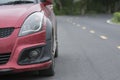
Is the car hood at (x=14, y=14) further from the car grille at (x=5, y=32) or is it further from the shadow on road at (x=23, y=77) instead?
the shadow on road at (x=23, y=77)

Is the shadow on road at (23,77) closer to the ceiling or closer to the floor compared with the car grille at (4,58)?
closer to the floor

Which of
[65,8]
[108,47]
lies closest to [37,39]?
[108,47]

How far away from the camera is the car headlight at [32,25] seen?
7.26 m

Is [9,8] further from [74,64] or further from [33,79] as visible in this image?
[74,64]

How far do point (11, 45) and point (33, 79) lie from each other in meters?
0.97

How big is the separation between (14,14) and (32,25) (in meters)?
0.34

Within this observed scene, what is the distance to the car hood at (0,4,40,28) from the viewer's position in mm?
7281

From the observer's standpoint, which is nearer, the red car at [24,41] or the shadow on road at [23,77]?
the red car at [24,41]

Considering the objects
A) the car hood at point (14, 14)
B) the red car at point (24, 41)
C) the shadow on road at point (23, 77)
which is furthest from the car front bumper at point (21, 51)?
the shadow on road at point (23, 77)

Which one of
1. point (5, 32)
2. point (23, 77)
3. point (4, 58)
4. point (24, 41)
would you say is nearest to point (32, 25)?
point (24, 41)

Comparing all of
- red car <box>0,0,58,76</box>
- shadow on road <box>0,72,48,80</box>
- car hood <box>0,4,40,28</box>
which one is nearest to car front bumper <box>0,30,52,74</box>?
red car <box>0,0,58,76</box>

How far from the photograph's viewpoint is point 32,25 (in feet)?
24.1

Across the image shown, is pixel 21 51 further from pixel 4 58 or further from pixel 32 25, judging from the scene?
pixel 32 25

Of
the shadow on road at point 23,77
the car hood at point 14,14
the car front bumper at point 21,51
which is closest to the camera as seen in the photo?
the car front bumper at point 21,51
